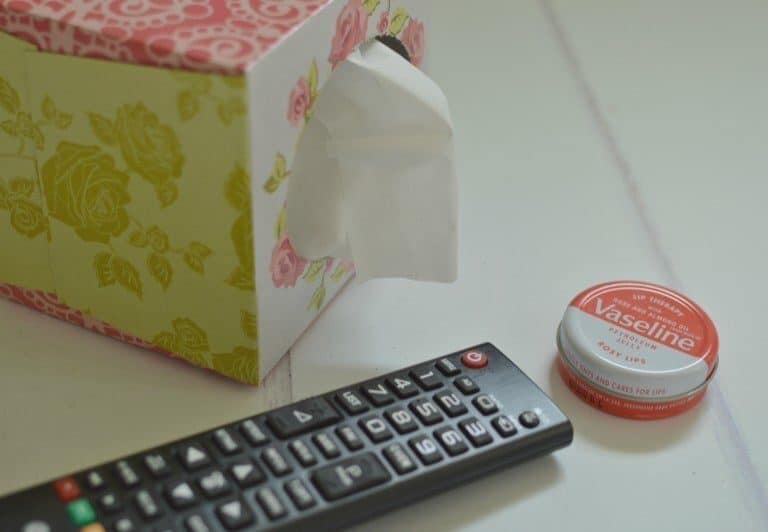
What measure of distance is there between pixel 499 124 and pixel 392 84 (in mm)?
189

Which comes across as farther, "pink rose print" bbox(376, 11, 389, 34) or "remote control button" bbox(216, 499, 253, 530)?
"pink rose print" bbox(376, 11, 389, 34)

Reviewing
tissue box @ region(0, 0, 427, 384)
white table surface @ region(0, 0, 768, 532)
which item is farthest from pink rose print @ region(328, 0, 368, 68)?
white table surface @ region(0, 0, 768, 532)

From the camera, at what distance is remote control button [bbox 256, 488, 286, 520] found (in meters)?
0.37

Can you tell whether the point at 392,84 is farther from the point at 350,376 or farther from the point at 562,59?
the point at 562,59

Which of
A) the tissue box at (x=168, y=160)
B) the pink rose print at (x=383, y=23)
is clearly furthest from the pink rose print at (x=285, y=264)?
the pink rose print at (x=383, y=23)

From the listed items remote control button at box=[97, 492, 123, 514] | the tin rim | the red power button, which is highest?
remote control button at box=[97, 492, 123, 514]

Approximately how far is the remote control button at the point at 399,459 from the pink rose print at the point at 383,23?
18cm

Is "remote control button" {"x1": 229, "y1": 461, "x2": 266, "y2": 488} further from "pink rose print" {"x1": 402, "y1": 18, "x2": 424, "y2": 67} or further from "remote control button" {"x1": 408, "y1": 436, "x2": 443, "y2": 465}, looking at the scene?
"pink rose print" {"x1": 402, "y1": 18, "x2": 424, "y2": 67}

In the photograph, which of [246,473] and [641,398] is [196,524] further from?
[641,398]

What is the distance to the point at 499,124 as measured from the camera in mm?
624

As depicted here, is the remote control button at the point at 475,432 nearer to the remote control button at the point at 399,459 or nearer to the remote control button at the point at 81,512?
the remote control button at the point at 399,459

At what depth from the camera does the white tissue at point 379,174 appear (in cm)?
45

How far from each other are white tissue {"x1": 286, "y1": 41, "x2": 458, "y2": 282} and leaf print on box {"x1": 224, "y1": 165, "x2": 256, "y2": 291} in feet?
0.11

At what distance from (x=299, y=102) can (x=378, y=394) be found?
0.11m
